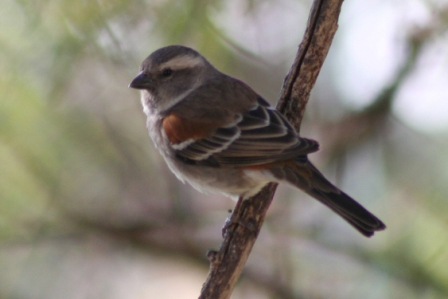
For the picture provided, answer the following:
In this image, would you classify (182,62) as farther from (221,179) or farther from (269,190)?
(269,190)

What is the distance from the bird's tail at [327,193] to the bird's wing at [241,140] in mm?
147

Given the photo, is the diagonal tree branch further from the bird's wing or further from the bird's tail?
the bird's tail

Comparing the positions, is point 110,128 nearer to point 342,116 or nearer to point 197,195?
→ point 197,195

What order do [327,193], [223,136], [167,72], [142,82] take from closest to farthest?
[327,193] < [223,136] < [142,82] < [167,72]

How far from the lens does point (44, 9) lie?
5.54 metres

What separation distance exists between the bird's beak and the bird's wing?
0.41 metres

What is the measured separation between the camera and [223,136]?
4957mm

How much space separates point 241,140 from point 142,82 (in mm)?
1148

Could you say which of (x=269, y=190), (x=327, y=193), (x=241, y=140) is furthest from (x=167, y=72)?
(x=327, y=193)

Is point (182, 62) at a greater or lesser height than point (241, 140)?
greater

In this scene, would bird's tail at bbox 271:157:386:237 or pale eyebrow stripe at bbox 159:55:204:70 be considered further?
pale eyebrow stripe at bbox 159:55:204:70

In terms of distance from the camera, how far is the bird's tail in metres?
4.41

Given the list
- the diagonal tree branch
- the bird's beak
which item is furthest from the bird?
the diagonal tree branch

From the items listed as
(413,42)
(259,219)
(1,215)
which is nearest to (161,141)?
(259,219)
